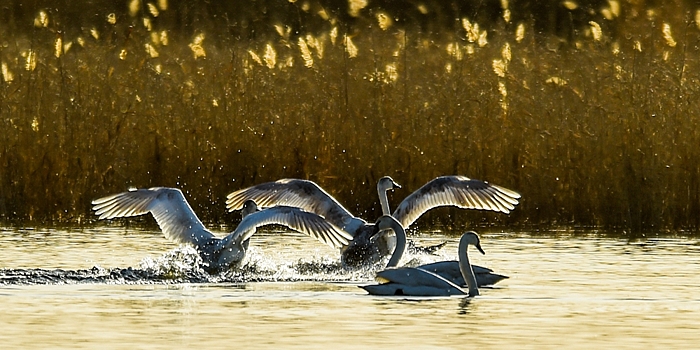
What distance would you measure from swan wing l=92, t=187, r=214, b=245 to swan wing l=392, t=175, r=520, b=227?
1.71 metres

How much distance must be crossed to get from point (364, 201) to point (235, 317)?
537cm

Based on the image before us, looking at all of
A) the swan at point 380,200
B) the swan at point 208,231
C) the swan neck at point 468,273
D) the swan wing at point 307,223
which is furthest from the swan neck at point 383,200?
the swan neck at point 468,273

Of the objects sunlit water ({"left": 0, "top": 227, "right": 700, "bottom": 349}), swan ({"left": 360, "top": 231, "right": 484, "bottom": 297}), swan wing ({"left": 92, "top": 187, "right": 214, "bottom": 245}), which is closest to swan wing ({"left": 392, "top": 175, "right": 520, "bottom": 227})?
sunlit water ({"left": 0, "top": 227, "right": 700, "bottom": 349})

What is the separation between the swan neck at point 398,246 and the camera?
41.9ft

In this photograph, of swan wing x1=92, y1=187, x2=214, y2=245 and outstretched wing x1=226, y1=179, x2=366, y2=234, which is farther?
outstretched wing x1=226, y1=179, x2=366, y2=234

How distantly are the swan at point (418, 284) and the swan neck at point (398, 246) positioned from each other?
85cm

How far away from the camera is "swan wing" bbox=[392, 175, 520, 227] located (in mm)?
14258

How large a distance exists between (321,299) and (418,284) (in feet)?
2.14

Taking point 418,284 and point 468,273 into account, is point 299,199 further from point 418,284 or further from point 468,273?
point 418,284

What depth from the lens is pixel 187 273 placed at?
42.2ft

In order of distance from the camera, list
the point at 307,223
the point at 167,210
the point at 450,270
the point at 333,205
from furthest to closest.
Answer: the point at 333,205
the point at 167,210
the point at 307,223
the point at 450,270

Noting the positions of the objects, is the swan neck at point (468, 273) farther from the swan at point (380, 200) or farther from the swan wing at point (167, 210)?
the swan wing at point (167, 210)

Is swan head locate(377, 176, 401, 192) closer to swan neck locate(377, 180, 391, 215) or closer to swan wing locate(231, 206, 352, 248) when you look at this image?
swan neck locate(377, 180, 391, 215)

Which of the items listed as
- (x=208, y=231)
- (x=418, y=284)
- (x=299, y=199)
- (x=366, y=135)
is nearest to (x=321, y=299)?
(x=418, y=284)
